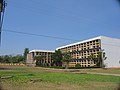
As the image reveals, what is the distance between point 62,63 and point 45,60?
14.4 meters

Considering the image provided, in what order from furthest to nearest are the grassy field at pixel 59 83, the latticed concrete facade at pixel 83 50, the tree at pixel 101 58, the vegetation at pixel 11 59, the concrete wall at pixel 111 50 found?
the vegetation at pixel 11 59, the latticed concrete facade at pixel 83 50, the concrete wall at pixel 111 50, the tree at pixel 101 58, the grassy field at pixel 59 83

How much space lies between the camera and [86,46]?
61031 millimetres

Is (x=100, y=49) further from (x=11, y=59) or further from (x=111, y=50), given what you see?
(x=11, y=59)

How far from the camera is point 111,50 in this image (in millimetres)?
56781

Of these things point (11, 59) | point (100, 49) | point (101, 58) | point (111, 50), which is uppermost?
point (100, 49)

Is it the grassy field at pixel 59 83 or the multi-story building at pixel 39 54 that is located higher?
the multi-story building at pixel 39 54

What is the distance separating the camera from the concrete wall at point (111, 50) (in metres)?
55.3

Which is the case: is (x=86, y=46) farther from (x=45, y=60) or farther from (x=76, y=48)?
(x=45, y=60)

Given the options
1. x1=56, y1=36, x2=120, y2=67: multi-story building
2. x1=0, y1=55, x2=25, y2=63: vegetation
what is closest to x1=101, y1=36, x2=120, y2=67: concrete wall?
x1=56, y1=36, x2=120, y2=67: multi-story building

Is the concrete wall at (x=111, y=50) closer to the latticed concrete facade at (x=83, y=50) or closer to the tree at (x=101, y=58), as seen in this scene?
the latticed concrete facade at (x=83, y=50)

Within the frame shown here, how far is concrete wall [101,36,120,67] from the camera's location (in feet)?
182

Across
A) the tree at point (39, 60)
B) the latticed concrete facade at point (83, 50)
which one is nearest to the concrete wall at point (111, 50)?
the latticed concrete facade at point (83, 50)

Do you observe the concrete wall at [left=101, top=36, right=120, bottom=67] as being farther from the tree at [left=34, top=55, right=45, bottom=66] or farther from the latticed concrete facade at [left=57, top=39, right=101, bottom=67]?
the tree at [left=34, top=55, right=45, bottom=66]

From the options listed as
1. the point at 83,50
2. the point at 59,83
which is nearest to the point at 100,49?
the point at 83,50
